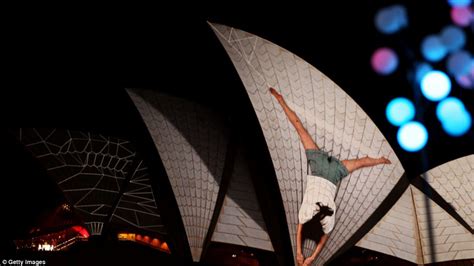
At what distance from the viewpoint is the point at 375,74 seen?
2070 centimetres

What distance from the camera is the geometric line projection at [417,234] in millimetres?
16641

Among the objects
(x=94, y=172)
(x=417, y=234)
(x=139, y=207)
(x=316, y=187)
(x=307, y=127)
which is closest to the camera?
(x=316, y=187)

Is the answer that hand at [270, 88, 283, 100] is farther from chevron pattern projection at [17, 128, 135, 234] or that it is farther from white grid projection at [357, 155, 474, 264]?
chevron pattern projection at [17, 128, 135, 234]

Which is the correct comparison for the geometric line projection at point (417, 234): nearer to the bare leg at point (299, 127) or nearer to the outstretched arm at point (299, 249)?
the outstretched arm at point (299, 249)

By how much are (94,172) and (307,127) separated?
777cm

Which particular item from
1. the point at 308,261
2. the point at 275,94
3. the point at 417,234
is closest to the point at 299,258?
the point at 308,261

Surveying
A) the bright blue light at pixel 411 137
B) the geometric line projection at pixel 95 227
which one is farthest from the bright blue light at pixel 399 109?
the geometric line projection at pixel 95 227

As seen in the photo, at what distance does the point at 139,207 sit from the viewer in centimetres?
1628

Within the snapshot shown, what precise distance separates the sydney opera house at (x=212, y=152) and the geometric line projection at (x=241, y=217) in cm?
4

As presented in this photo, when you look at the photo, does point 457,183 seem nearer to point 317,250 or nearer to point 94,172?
point 317,250

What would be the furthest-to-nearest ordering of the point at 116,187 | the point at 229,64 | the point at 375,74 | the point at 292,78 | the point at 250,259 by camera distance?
1. the point at 375,74
2. the point at 250,259
3. the point at 116,187
4. the point at 292,78
5. the point at 229,64

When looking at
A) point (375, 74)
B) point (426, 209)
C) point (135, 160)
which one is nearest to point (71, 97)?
point (135, 160)

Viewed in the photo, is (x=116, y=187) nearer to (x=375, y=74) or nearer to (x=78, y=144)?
(x=78, y=144)

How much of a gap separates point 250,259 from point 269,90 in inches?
282
